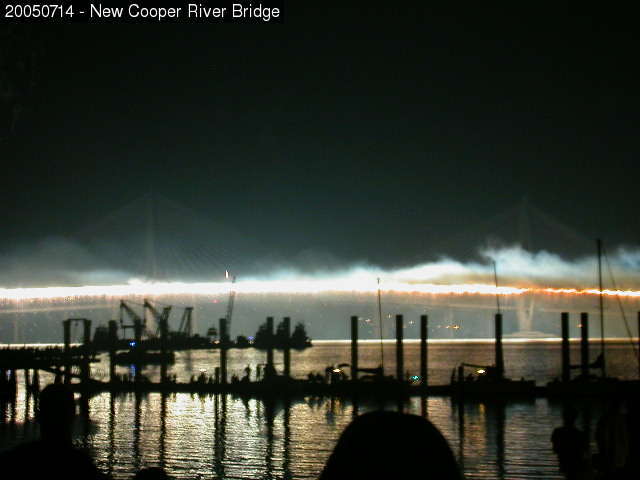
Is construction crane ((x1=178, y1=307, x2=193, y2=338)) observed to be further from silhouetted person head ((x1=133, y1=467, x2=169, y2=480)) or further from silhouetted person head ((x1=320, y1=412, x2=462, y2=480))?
silhouetted person head ((x1=320, y1=412, x2=462, y2=480))

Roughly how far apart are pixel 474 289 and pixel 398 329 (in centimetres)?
5658

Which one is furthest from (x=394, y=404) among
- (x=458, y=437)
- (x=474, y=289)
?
(x=474, y=289)

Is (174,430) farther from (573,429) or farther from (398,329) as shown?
(573,429)

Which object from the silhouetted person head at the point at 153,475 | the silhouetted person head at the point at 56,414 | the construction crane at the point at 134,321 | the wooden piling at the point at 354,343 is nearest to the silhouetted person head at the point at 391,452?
the silhouetted person head at the point at 56,414

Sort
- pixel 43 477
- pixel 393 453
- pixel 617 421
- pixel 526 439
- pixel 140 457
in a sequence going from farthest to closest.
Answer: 1. pixel 526 439
2. pixel 140 457
3. pixel 617 421
4. pixel 43 477
5. pixel 393 453

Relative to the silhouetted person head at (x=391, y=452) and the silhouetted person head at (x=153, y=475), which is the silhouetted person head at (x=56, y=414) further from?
the silhouetted person head at (x=391, y=452)

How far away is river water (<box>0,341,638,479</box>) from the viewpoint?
25156 millimetres

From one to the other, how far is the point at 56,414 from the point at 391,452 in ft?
4.50

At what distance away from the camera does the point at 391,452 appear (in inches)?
74.3

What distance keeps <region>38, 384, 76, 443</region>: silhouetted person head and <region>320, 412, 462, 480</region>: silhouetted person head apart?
1.09 m

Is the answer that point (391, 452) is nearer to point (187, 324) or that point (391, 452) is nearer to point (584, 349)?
point (584, 349)

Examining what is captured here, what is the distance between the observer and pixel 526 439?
3100cm

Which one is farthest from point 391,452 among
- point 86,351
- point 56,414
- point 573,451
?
point 86,351

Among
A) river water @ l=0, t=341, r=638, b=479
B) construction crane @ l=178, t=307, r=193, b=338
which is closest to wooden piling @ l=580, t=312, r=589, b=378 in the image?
river water @ l=0, t=341, r=638, b=479
